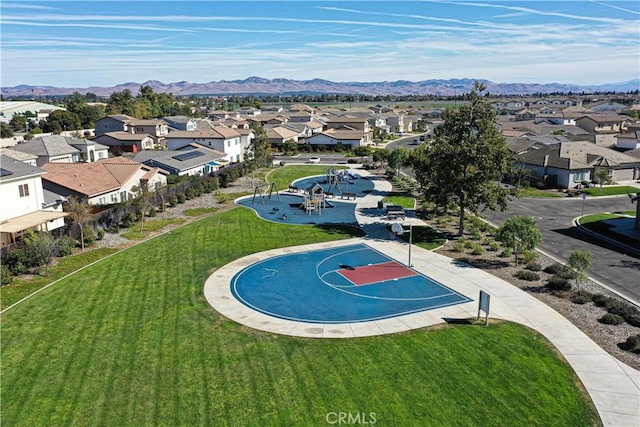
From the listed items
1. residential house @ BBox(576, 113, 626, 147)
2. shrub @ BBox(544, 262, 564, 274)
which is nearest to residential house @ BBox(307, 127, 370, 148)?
residential house @ BBox(576, 113, 626, 147)

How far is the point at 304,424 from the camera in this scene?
53.9ft

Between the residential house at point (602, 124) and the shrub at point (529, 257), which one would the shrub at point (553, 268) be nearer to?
the shrub at point (529, 257)

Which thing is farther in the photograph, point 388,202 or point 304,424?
point 388,202

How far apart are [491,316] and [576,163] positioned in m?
44.0

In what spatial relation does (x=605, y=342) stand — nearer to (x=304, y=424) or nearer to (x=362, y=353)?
(x=362, y=353)

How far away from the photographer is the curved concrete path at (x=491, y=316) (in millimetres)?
18141

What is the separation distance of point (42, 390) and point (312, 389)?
35.1 ft

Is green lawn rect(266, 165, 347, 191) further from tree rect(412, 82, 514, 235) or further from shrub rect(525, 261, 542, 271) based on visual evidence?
shrub rect(525, 261, 542, 271)

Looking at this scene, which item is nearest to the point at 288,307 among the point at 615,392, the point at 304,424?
the point at 304,424

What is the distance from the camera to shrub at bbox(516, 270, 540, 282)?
29422 millimetres

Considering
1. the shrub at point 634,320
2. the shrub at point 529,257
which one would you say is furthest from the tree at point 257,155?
the shrub at point 634,320

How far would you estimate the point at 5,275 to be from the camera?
94.9ft

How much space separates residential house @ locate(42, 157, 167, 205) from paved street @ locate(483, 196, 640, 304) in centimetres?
3709

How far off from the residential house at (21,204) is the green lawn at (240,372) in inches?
375
